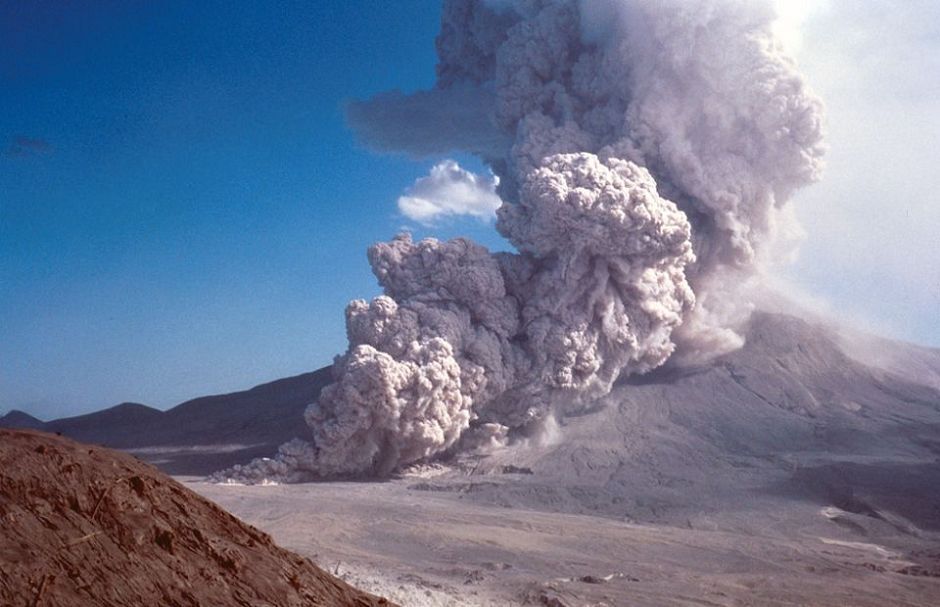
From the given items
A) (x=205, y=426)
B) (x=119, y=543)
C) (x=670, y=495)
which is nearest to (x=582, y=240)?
(x=670, y=495)

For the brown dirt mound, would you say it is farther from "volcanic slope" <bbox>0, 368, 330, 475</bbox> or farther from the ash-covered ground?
"volcanic slope" <bbox>0, 368, 330, 475</bbox>

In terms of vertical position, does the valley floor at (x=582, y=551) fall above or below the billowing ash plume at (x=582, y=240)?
below

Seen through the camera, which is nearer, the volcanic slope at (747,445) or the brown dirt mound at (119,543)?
the brown dirt mound at (119,543)

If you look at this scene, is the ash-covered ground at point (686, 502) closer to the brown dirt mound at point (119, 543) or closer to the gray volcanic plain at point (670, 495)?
the gray volcanic plain at point (670, 495)

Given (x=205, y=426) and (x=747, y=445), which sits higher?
(x=205, y=426)

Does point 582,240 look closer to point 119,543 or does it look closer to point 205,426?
point 205,426

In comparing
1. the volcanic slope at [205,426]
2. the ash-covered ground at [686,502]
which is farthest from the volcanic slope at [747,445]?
the volcanic slope at [205,426]
